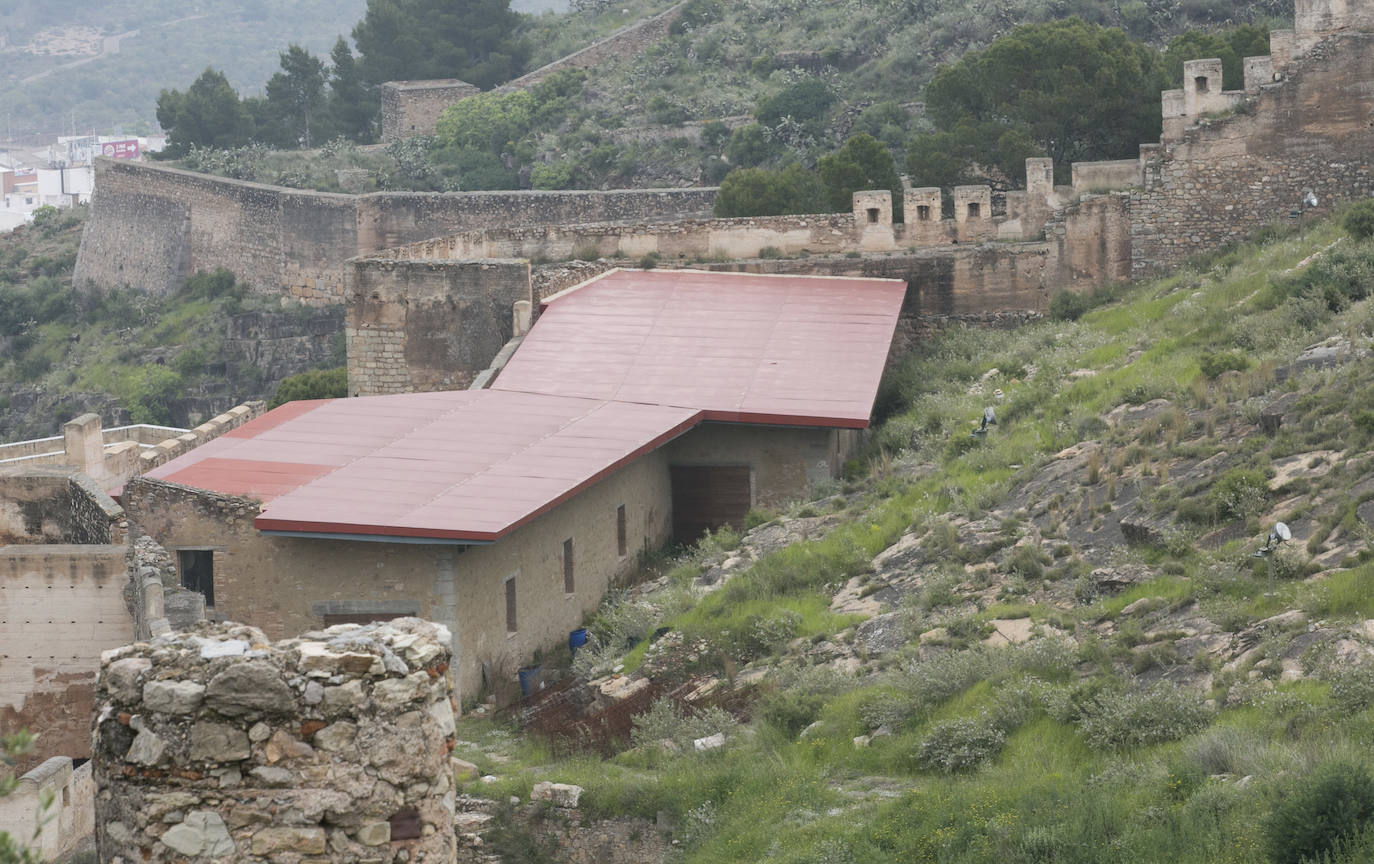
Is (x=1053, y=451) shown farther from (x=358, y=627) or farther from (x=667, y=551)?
(x=358, y=627)

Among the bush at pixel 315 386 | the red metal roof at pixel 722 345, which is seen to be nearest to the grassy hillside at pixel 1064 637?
the red metal roof at pixel 722 345

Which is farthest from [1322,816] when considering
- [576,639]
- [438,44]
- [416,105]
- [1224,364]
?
[438,44]

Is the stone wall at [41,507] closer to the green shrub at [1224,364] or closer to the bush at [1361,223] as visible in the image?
the green shrub at [1224,364]

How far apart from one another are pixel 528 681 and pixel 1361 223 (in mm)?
10558

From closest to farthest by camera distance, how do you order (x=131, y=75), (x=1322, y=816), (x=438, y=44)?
(x=1322, y=816), (x=438, y=44), (x=131, y=75)

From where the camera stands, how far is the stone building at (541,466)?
22.2 metres

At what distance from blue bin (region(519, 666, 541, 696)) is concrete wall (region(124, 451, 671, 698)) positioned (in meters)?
0.16

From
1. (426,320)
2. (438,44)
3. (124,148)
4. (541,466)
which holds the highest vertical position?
(124,148)

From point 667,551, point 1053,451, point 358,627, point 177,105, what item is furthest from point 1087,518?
point 177,105

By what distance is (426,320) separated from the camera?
33219 millimetres

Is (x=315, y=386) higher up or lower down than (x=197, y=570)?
higher up

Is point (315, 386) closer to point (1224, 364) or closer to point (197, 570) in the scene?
point (197, 570)

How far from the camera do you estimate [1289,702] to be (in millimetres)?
14414

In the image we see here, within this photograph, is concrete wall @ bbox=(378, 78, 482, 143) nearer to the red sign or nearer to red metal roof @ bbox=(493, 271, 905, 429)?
red metal roof @ bbox=(493, 271, 905, 429)
